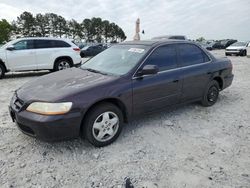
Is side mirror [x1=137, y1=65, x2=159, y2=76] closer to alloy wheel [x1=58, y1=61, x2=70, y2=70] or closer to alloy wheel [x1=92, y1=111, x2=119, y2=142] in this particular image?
alloy wheel [x1=92, y1=111, x2=119, y2=142]

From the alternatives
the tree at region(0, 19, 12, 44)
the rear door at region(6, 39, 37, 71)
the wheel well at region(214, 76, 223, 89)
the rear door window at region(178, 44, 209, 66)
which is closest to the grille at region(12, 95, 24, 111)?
the rear door window at region(178, 44, 209, 66)

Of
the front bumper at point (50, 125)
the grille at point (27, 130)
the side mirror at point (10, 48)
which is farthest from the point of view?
the side mirror at point (10, 48)

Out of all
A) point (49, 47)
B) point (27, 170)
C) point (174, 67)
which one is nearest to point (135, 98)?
point (174, 67)

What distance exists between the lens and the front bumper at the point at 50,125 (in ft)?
9.39

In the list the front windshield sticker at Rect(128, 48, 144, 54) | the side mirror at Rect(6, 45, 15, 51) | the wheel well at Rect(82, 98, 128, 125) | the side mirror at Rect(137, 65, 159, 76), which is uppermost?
the side mirror at Rect(6, 45, 15, 51)

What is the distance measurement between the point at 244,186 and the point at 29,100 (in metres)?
2.84

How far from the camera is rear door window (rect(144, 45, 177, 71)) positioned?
12.9 feet

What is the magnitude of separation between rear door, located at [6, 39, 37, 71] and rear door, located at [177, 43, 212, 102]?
6753 millimetres

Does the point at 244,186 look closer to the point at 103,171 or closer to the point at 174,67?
the point at 103,171

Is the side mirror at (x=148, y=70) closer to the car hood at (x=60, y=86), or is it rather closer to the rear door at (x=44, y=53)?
the car hood at (x=60, y=86)

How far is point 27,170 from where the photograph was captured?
2832 mm

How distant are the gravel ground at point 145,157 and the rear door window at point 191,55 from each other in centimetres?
115

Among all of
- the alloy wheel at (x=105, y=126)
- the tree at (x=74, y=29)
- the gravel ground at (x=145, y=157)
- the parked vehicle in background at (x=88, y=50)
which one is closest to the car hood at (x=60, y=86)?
the alloy wheel at (x=105, y=126)

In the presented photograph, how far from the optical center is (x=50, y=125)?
2855 mm
